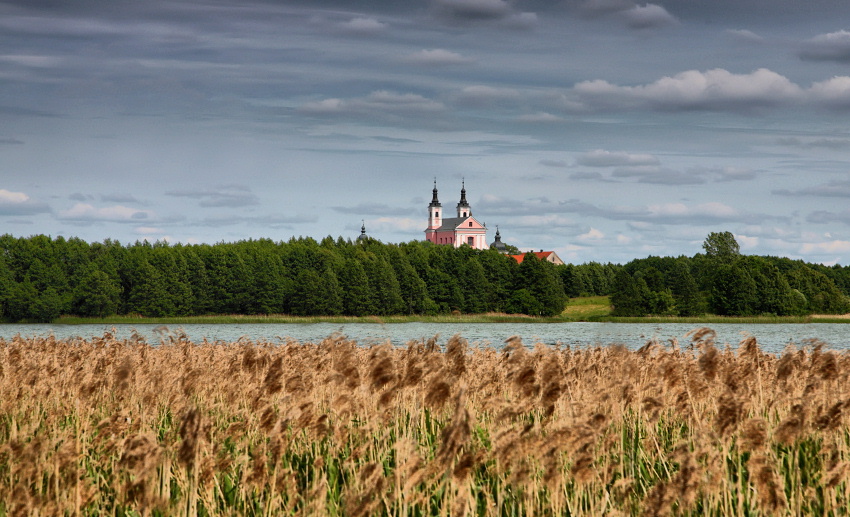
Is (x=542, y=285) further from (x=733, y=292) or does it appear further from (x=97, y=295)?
(x=97, y=295)

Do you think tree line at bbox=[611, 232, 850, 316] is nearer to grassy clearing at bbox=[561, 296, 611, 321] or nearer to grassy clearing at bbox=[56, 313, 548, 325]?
grassy clearing at bbox=[561, 296, 611, 321]

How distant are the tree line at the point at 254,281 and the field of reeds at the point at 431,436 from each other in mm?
80148

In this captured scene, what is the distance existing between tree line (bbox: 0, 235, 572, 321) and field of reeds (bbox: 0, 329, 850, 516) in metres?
80.1

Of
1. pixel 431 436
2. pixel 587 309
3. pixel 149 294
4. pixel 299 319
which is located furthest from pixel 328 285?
pixel 431 436

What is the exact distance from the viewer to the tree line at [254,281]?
289ft

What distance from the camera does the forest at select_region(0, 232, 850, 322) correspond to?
88062 millimetres

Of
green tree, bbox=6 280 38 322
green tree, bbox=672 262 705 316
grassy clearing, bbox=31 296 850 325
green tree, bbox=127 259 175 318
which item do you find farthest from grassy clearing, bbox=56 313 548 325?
green tree, bbox=672 262 705 316

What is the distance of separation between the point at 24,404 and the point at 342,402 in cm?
532

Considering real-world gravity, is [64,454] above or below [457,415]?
below

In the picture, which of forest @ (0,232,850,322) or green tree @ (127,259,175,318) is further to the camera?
green tree @ (127,259,175,318)

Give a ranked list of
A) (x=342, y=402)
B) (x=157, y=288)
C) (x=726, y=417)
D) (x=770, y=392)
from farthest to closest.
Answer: (x=157, y=288), (x=770, y=392), (x=342, y=402), (x=726, y=417)

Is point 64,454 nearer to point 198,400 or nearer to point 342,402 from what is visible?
point 342,402

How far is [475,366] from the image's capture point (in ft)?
41.0

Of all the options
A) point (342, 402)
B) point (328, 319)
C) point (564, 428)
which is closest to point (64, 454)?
point (342, 402)
